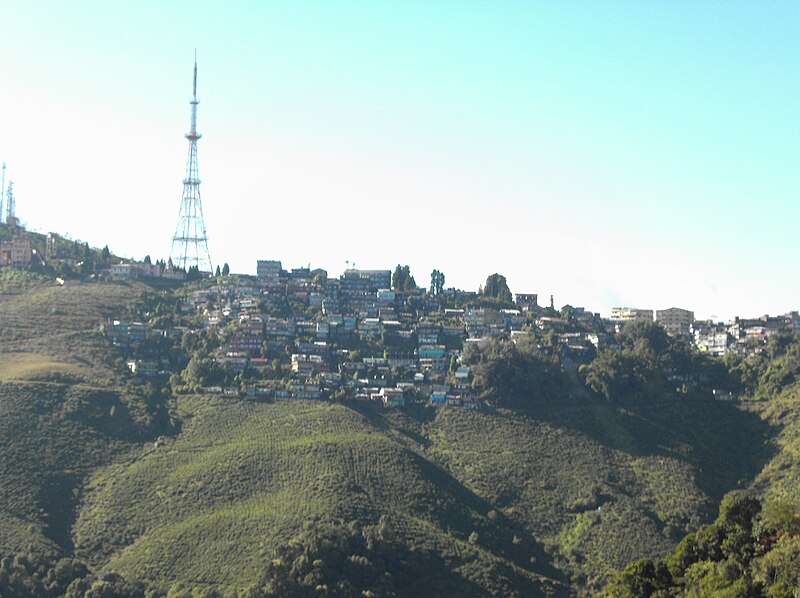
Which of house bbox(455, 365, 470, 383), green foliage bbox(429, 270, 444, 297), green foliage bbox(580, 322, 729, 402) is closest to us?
green foliage bbox(580, 322, 729, 402)

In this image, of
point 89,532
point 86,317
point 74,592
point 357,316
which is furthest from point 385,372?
point 74,592

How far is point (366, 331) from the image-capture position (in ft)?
383

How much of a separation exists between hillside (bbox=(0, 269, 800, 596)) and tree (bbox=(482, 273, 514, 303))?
2848cm

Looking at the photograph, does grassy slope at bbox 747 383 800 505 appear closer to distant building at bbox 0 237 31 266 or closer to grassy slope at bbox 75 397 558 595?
grassy slope at bbox 75 397 558 595

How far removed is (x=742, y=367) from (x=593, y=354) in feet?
38.0

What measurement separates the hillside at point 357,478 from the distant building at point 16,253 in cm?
1916

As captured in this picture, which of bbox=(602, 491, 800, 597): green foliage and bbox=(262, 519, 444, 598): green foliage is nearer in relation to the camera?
bbox=(602, 491, 800, 597): green foliage

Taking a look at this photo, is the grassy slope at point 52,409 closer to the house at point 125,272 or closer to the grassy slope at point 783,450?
the house at point 125,272

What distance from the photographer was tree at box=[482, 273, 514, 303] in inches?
5113

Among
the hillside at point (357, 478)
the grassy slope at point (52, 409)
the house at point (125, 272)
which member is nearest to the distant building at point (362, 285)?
the house at point (125, 272)

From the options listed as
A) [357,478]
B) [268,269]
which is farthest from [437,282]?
[357,478]

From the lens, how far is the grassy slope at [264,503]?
74812mm

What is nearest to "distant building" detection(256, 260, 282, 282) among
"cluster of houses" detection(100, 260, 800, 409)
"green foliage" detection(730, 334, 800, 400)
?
"cluster of houses" detection(100, 260, 800, 409)

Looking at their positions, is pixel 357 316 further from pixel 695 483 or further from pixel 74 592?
pixel 74 592
